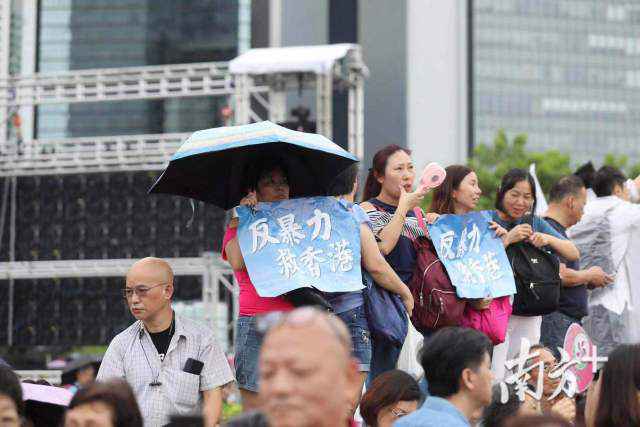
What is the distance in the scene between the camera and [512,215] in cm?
675

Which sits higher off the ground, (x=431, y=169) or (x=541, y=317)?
(x=431, y=169)

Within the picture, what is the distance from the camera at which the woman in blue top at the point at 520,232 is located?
21.5 ft

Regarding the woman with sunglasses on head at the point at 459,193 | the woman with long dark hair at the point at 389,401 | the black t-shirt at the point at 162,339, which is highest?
the woman with sunglasses on head at the point at 459,193

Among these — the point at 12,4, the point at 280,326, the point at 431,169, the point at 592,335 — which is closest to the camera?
the point at 280,326

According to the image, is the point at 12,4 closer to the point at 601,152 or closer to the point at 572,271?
the point at 572,271

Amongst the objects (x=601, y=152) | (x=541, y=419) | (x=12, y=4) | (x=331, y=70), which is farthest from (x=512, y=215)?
(x=601, y=152)

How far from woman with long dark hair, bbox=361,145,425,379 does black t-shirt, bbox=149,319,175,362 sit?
1027 mm

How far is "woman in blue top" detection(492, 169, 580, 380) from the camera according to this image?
6.56 metres

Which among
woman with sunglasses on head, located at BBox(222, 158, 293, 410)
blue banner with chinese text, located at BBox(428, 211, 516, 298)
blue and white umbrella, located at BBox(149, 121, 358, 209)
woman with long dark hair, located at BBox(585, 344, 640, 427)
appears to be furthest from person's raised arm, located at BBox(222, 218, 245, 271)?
woman with long dark hair, located at BBox(585, 344, 640, 427)

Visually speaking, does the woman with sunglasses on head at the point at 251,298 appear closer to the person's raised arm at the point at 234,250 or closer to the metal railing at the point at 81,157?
the person's raised arm at the point at 234,250

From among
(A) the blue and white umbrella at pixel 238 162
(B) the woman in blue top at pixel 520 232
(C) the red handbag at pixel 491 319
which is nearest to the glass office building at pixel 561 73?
(B) the woman in blue top at pixel 520 232

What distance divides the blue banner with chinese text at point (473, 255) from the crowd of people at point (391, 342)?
0.06m

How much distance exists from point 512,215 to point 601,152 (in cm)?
7663

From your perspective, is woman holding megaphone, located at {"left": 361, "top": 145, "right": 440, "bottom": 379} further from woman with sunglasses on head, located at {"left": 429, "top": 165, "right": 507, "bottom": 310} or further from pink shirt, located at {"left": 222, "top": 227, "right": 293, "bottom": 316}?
pink shirt, located at {"left": 222, "top": 227, "right": 293, "bottom": 316}
